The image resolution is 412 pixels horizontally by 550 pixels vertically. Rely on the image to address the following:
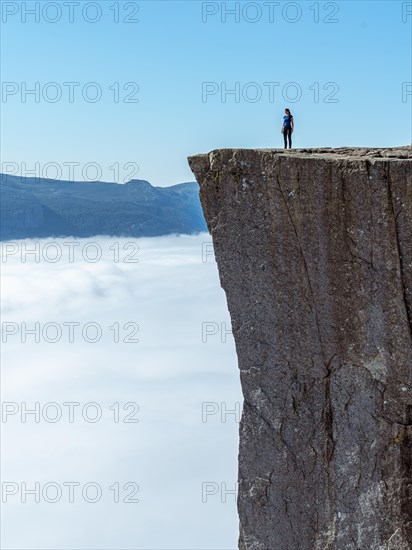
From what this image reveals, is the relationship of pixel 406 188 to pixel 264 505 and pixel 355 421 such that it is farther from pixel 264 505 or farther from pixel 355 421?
pixel 264 505

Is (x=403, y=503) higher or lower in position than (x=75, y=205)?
lower

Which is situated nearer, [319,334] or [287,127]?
[319,334]

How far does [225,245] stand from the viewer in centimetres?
1134

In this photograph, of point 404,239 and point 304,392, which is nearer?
point 404,239

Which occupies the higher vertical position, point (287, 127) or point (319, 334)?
point (287, 127)

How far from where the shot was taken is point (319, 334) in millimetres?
10945

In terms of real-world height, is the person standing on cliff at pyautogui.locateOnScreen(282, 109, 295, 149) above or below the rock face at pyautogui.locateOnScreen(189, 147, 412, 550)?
above

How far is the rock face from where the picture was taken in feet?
34.1

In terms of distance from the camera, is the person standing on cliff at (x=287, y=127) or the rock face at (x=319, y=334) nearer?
the rock face at (x=319, y=334)

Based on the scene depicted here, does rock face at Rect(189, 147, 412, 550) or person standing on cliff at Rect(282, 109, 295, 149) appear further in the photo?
person standing on cliff at Rect(282, 109, 295, 149)

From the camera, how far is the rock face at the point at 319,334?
10391 mm

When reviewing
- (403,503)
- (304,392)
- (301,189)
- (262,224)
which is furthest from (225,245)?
(403,503)

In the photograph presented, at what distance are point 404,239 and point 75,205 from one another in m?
191

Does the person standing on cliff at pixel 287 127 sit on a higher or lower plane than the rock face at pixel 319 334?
higher
